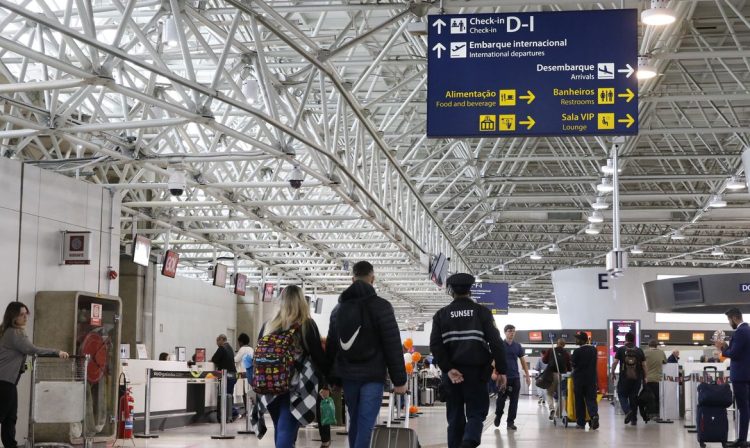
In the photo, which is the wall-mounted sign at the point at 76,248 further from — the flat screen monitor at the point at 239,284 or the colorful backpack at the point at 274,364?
the flat screen monitor at the point at 239,284

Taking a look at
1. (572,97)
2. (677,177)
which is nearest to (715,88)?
(677,177)

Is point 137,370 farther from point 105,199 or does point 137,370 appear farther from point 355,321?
point 355,321

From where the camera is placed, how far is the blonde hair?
7863mm

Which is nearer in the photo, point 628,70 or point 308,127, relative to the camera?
point 628,70

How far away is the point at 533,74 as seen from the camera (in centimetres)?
1256

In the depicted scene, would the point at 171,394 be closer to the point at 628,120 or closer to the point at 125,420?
the point at 125,420

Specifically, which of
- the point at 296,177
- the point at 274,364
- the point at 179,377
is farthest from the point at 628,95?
the point at 179,377

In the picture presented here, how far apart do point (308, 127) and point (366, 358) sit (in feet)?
33.6

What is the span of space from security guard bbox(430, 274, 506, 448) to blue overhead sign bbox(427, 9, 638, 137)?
3886mm

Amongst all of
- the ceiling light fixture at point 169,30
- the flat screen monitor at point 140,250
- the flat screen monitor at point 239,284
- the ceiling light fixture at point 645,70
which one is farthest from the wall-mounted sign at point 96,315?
the flat screen monitor at point 239,284

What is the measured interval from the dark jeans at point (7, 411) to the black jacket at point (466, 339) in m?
4.40

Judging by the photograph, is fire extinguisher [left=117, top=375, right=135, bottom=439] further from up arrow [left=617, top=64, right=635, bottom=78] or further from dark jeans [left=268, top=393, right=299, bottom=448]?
up arrow [left=617, top=64, right=635, bottom=78]

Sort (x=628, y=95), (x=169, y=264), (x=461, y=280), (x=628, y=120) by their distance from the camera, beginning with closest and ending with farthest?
(x=461, y=280) → (x=628, y=95) → (x=628, y=120) → (x=169, y=264)

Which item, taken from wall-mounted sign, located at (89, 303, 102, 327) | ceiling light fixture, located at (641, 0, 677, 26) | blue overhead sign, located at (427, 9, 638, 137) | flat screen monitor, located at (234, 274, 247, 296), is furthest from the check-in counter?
ceiling light fixture, located at (641, 0, 677, 26)
